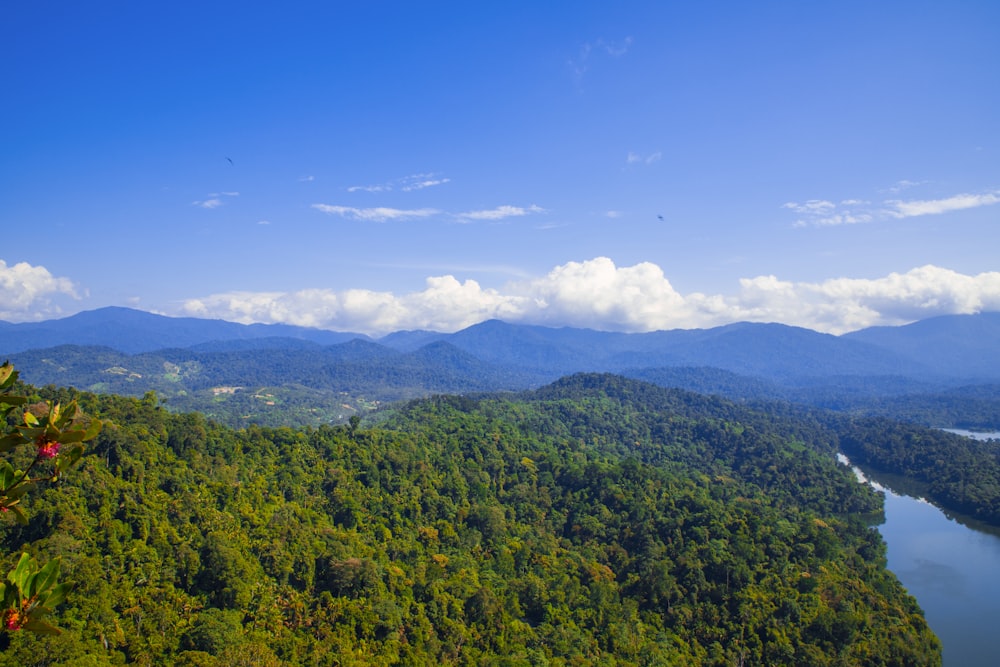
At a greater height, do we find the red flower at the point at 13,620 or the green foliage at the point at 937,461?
the red flower at the point at 13,620

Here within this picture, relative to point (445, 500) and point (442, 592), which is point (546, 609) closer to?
point (442, 592)

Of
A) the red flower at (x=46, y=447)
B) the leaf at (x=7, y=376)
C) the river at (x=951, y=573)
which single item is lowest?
the river at (x=951, y=573)

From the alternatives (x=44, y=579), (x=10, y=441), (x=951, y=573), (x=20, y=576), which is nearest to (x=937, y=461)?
(x=951, y=573)

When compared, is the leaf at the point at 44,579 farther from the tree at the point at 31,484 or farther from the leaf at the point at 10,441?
the leaf at the point at 10,441

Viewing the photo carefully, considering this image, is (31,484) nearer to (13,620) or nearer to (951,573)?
(13,620)

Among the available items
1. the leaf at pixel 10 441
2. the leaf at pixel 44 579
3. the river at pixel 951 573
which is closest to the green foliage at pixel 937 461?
the river at pixel 951 573

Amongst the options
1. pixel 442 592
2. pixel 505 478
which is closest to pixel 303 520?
pixel 442 592

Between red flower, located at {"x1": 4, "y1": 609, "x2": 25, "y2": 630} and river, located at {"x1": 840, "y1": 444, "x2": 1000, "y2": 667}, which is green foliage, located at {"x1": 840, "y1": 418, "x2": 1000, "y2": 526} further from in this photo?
red flower, located at {"x1": 4, "y1": 609, "x2": 25, "y2": 630}
